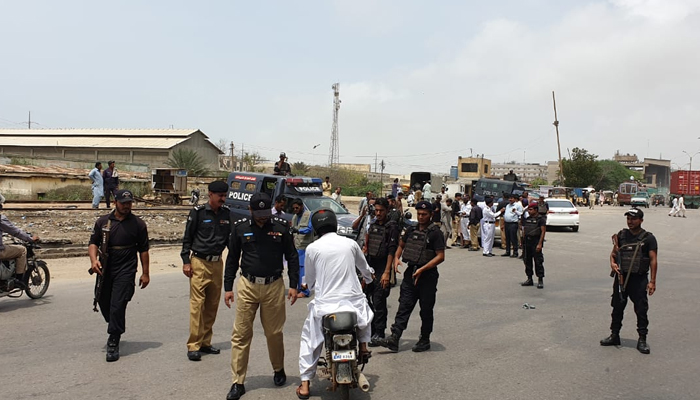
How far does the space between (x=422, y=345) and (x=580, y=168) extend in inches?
2977

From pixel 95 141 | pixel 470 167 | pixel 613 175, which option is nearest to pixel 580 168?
pixel 470 167

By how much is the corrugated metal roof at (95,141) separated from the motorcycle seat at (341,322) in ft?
184

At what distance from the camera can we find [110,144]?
6056cm

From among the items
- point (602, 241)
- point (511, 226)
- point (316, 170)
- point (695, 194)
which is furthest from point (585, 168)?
point (511, 226)

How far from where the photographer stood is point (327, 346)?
4.80 m

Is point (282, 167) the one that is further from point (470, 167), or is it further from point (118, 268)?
point (470, 167)

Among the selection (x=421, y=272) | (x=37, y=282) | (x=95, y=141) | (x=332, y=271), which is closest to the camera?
(x=332, y=271)

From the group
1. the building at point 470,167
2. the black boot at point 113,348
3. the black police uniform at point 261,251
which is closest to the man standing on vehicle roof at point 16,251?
the black boot at point 113,348

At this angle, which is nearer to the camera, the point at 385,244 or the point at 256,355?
the point at 256,355

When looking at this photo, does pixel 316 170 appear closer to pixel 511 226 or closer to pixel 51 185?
pixel 51 185

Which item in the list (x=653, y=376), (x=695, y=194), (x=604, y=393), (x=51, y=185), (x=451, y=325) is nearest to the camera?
(x=604, y=393)

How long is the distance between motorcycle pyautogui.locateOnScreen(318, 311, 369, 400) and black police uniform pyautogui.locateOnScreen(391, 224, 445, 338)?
179 cm

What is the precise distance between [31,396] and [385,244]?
13.5 ft

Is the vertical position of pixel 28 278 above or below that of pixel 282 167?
below
